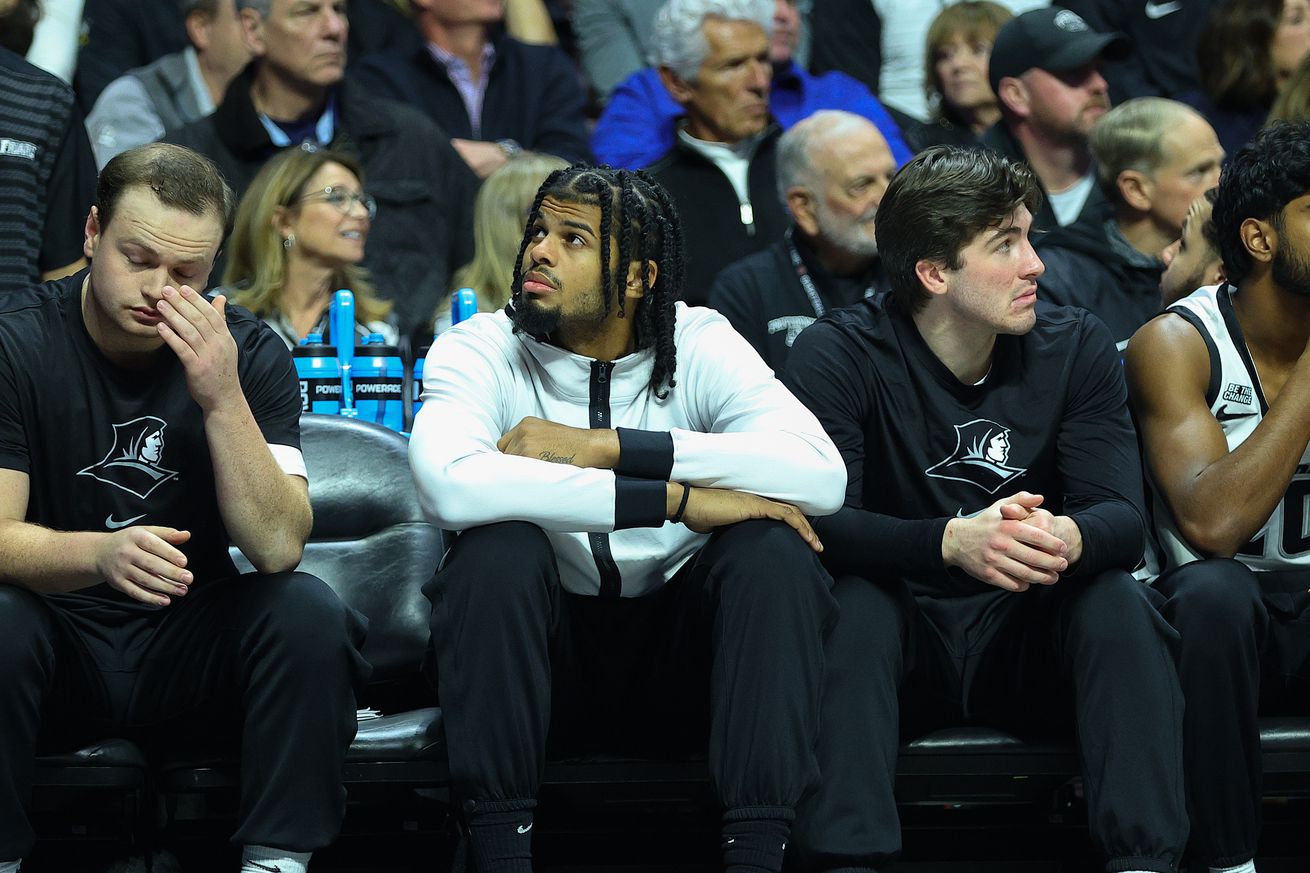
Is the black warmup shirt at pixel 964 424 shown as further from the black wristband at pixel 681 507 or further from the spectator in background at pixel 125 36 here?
the spectator in background at pixel 125 36

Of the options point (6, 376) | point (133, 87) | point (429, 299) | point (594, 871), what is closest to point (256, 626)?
point (6, 376)

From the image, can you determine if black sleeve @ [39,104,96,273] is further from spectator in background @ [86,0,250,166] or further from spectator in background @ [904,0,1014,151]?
spectator in background @ [904,0,1014,151]

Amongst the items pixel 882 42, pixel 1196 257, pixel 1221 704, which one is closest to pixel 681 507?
pixel 1221 704

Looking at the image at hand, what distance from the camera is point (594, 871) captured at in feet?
10.2

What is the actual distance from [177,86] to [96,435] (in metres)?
2.96

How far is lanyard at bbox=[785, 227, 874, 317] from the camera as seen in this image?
185 inches

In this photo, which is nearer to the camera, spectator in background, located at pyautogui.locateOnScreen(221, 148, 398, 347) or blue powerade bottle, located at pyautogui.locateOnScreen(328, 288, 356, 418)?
blue powerade bottle, located at pyautogui.locateOnScreen(328, 288, 356, 418)

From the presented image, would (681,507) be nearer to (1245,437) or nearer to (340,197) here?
(1245,437)

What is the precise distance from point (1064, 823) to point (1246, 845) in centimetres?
44

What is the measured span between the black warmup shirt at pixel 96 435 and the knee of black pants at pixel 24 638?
19 centimetres

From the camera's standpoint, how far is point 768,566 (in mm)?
2648

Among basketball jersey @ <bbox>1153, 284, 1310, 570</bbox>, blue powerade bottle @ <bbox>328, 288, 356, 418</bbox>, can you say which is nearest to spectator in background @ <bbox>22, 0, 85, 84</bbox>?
blue powerade bottle @ <bbox>328, 288, 356, 418</bbox>

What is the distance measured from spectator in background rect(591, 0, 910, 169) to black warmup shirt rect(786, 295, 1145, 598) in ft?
8.49

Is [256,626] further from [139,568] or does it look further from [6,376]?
[6,376]
